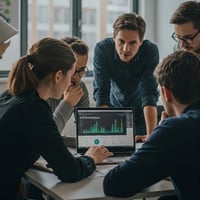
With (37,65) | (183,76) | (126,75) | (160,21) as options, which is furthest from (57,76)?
(160,21)

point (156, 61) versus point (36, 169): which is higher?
point (156, 61)

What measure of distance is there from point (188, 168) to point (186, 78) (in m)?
0.32

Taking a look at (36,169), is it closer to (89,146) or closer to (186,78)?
(89,146)

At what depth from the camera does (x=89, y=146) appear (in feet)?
7.65

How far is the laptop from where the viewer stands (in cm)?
233

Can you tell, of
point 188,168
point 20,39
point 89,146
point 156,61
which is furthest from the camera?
point 20,39

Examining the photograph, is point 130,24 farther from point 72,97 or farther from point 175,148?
point 175,148

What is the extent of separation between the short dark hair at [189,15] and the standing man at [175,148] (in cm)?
84

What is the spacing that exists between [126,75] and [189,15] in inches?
27.1

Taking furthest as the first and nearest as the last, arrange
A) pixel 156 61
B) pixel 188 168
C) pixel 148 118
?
pixel 156 61
pixel 148 118
pixel 188 168

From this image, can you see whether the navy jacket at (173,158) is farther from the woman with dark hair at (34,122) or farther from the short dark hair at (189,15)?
the short dark hair at (189,15)

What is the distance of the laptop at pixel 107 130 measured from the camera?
7.65 feet

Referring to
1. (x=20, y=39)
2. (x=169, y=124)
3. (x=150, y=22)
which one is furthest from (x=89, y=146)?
(x=150, y=22)

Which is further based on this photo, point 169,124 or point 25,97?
point 25,97
